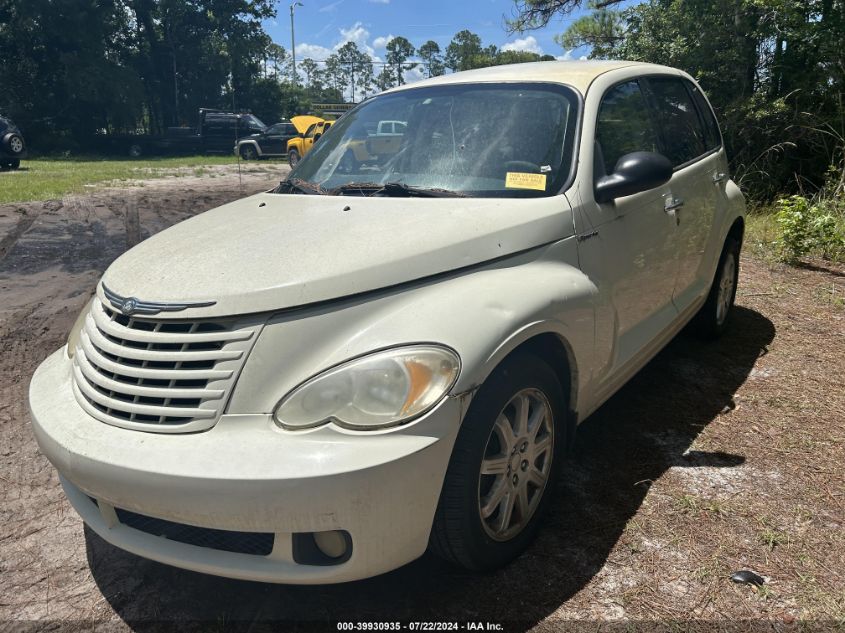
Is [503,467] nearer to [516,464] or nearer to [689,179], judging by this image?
[516,464]

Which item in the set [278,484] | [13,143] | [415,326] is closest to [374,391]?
[415,326]

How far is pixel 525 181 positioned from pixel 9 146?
66.9ft

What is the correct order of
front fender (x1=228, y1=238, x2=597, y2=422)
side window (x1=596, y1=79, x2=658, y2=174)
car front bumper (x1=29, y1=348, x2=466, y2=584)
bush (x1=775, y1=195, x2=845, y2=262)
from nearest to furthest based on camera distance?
1. car front bumper (x1=29, y1=348, x2=466, y2=584)
2. front fender (x1=228, y1=238, x2=597, y2=422)
3. side window (x1=596, y1=79, x2=658, y2=174)
4. bush (x1=775, y1=195, x2=845, y2=262)

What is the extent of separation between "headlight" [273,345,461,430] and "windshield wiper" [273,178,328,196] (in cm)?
141

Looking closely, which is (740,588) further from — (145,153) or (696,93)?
(145,153)

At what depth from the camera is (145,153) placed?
95.1ft

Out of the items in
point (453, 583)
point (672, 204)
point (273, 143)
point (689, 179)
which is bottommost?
point (453, 583)

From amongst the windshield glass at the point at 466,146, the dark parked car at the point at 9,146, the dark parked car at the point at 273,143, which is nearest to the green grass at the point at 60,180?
the dark parked car at the point at 9,146

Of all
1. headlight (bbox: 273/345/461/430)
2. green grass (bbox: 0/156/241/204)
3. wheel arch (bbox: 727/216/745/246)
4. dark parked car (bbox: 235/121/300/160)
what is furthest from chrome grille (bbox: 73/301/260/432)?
dark parked car (bbox: 235/121/300/160)

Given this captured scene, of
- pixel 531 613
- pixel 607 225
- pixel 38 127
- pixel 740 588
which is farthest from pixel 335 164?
pixel 38 127

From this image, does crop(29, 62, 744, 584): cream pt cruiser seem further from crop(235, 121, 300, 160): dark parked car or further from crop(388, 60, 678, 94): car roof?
crop(235, 121, 300, 160): dark parked car

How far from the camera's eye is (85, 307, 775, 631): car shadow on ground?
2289mm

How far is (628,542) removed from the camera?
8.69 ft

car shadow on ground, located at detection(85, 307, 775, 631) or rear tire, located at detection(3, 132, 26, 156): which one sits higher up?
rear tire, located at detection(3, 132, 26, 156)
